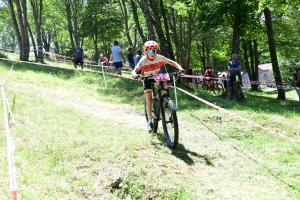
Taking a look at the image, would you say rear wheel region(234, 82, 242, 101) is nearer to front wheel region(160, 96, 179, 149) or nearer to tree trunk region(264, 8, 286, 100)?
tree trunk region(264, 8, 286, 100)

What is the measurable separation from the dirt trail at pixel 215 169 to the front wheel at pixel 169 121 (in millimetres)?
261

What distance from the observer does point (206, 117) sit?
8.41 m

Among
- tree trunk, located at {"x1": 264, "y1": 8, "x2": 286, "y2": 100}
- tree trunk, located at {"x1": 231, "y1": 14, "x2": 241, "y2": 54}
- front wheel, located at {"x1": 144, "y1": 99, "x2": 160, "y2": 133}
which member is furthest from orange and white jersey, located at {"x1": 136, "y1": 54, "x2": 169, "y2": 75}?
tree trunk, located at {"x1": 264, "y1": 8, "x2": 286, "y2": 100}

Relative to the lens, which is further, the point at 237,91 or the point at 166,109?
the point at 237,91

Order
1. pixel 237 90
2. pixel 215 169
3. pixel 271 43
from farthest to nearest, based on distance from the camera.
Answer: pixel 271 43
pixel 237 90
pixel 215 169

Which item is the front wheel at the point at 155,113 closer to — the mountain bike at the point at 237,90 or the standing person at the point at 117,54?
the mountain bike at the point at 237,90

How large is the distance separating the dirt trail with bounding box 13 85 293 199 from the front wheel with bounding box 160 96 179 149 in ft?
0.86

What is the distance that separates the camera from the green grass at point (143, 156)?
14.7 feet

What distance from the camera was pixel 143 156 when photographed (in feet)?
17.3

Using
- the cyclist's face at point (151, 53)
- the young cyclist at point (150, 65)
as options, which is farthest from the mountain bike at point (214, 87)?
the cyclist's face at point (151, 53)

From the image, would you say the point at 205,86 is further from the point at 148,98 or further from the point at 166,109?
the point at 166,109

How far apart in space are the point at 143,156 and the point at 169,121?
95 cm

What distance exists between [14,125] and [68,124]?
110 centimetres

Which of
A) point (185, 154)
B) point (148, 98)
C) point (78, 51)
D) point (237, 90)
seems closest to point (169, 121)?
point (185, 154)
